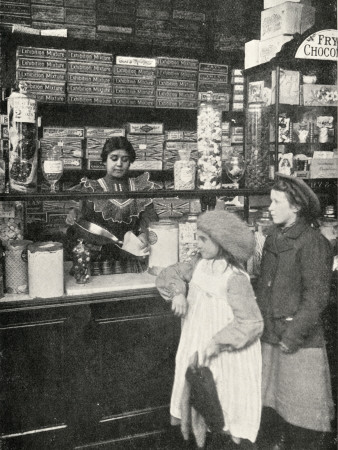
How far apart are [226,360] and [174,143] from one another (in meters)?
2.09

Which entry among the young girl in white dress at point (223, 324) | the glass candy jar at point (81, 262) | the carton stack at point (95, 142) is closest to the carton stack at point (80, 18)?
the carton stack at point (95, 142)

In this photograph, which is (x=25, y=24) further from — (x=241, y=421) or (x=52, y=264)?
(x=241, y=421)

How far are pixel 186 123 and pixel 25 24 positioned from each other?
4.29 ft

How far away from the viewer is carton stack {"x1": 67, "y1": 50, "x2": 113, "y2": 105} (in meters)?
3.29

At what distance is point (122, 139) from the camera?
2.60 meters

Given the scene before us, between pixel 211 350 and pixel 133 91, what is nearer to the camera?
pixel 211 350

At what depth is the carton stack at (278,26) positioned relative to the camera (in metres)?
2.64

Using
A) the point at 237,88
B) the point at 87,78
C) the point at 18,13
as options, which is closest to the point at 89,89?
the point at 87,78

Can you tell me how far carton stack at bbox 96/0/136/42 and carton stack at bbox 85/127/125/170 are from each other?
0.63 metres

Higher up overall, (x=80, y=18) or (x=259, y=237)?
(x=80, y=18)

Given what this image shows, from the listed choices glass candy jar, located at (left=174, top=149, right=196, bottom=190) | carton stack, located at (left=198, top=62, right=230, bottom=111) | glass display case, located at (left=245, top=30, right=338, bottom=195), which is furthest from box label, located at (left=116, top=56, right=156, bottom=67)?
glass candy jar, located at (left=174, top=149, right=196, bottom=190)

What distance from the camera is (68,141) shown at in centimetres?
340

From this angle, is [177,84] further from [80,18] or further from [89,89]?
[80,18]

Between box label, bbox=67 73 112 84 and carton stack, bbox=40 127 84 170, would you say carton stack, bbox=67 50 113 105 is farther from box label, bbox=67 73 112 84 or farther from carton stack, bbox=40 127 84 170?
carton stack, bbox=40 127 84 170
